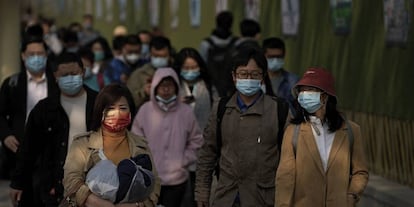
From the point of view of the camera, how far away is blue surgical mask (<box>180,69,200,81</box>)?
34.1ft

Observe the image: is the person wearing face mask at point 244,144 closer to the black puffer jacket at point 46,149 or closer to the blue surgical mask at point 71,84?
the black puffer jacket at point 46,149

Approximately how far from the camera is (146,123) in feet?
30.0

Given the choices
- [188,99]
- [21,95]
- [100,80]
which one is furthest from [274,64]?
[100,80]

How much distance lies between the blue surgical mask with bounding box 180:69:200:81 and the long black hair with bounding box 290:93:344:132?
149 inches

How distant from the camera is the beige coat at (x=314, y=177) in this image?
6438 mm

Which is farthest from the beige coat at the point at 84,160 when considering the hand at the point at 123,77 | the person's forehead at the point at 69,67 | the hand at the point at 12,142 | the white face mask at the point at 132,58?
A: the white face mask at the point at 132,58

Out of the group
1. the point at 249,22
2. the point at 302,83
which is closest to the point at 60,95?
the point at 302,83

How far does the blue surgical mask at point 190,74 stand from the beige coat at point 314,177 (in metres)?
3.97

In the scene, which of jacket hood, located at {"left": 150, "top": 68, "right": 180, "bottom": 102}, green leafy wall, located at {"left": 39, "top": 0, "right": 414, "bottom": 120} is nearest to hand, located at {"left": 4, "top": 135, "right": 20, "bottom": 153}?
jacket hood, located at {"left": 150, "top": 68, "right": 180, "bottom": 102}

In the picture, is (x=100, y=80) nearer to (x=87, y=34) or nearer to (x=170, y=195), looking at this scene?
(x=170, y=195)

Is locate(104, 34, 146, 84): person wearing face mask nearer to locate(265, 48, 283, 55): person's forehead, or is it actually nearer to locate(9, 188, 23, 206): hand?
locate(265, 48, 283, 55): person's forehead

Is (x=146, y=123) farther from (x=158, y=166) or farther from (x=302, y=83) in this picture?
(x=302, y=83)

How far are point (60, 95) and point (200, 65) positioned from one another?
8.90 ft

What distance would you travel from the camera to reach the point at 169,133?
9.09 meters
